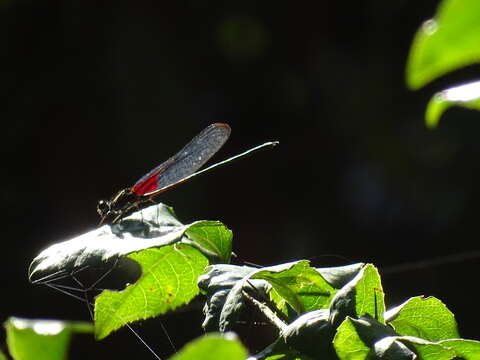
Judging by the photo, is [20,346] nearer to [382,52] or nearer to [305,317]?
[305,317]

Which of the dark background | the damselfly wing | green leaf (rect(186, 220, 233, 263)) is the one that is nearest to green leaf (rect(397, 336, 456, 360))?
green leaf (rect(186, 220, 233, 263))

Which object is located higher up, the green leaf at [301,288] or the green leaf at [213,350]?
the green leaf at [213,350]

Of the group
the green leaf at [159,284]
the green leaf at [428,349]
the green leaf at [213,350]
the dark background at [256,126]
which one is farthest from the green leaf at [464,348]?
the dark background at [256,126]

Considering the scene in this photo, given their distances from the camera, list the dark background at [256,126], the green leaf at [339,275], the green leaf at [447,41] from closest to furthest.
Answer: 1. the green leaf at [447,41]
2. the green leaf at [339,275]
3. the dark background at [256,126]

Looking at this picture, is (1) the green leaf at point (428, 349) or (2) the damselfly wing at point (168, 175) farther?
(2) the damselfly wing at point (168, 175)

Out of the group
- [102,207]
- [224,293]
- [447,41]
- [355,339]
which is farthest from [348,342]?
[102,207]

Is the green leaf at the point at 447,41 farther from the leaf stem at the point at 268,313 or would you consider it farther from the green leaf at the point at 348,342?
the leaf stem at the point at 268,313
